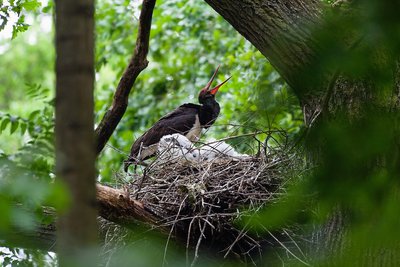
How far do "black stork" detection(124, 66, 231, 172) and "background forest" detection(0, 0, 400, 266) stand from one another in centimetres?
20

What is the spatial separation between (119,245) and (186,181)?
0.58 metres

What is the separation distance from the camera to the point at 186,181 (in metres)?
4.54

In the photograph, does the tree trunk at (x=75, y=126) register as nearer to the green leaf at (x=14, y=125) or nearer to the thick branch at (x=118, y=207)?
the thick branch at (x=118, y=207)

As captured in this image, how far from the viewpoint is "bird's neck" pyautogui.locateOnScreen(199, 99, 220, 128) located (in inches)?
258

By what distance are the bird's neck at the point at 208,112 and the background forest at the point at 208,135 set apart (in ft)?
0.42

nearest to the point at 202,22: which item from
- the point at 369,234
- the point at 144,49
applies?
the point at 144,49

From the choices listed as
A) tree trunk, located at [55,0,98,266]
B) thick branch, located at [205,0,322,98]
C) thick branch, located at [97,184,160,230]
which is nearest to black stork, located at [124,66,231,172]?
thick branch, located at [97,184,160,230]

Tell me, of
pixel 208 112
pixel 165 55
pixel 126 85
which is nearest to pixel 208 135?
pixel 208 112

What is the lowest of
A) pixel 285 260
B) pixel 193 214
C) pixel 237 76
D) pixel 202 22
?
pixel 285 260

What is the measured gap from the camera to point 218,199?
4.30m

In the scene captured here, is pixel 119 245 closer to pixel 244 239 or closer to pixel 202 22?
pixel 244 239

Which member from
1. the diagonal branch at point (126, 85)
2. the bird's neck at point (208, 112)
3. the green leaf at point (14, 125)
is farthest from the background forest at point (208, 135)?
the diagonal branch at point (126, 85)

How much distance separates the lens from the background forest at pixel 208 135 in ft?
4.29

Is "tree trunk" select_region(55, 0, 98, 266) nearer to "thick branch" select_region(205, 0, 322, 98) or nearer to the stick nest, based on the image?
"thick branch" select_region(205, 0, 322, 98)
